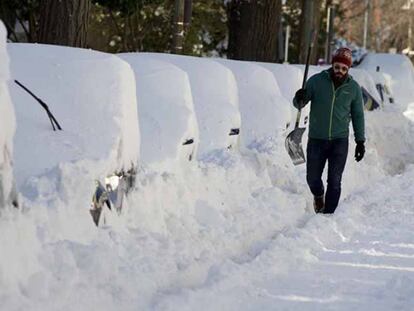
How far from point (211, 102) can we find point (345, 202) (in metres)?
1.87

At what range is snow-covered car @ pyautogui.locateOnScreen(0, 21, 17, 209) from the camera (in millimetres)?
5205

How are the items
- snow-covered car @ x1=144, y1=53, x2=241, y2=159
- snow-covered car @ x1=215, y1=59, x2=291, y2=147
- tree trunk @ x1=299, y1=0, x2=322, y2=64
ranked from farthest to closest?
tree trunk @ x1=299, y1=0, x2=322, y2=64, snow-covered car @ x1=215, y1=59, x2=291, y2=147, snow-covered car @ x1=144, y1=53, x2=241, y2=159

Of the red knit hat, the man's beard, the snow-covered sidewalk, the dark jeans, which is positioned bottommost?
the snow-covered sidewalk

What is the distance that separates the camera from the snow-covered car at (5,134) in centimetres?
521

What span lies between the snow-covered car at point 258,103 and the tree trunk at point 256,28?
633 cm

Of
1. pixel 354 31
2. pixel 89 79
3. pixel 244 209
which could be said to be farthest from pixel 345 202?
pixel 354 31

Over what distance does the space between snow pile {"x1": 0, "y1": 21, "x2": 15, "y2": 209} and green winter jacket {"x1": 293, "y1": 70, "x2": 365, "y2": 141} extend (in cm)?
504

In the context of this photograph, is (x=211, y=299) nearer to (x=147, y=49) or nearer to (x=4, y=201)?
(x=4, y=201)

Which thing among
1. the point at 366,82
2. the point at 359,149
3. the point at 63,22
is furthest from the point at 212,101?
the point at 366,82

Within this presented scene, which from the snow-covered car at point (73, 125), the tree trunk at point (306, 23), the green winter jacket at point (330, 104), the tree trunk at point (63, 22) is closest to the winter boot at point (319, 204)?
the green winter jacket at point (330, 104)

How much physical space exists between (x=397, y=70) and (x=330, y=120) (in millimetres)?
17464

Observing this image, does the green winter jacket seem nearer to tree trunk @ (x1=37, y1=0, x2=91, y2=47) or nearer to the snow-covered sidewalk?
the snow-covered sidewalk

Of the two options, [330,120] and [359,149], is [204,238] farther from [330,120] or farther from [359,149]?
[359,149]

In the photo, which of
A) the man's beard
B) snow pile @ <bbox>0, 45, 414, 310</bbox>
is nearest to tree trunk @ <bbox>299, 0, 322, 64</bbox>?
snow pile @ <bbox>0, 45, 414, 310</bbox>
